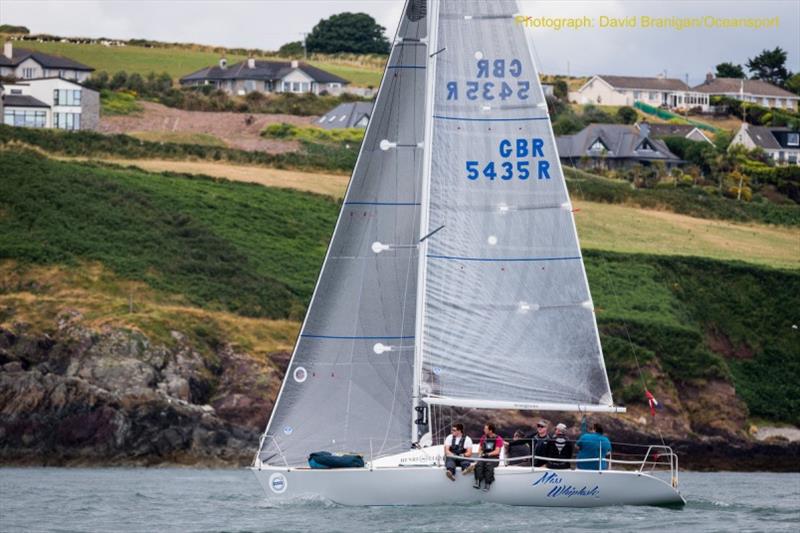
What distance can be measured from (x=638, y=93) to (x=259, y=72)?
4595 cm

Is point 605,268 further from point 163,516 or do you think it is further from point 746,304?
point 163,516

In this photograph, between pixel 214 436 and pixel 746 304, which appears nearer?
pixel 214 436

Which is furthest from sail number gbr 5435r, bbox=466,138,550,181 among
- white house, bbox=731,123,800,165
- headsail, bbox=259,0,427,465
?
white house, bbox=731,123,800,165

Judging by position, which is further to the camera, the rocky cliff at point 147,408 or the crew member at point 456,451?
the rocky cliff at point 147,408

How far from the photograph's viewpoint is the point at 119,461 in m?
52.9

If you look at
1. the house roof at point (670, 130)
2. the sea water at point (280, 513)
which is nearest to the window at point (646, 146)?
the house roof at point (670, 130)

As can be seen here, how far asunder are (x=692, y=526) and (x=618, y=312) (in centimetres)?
4343

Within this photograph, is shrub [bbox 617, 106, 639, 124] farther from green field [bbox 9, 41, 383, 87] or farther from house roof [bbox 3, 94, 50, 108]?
house roof [bbox 3, 94, 50, 108]

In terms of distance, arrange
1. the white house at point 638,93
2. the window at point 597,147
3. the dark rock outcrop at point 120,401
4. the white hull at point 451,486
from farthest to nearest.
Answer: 1. the white house at point 638,93
2. the window at point 597,147
3. the dark rock outcrop at point 120,401
4. the white hull at point 451,486

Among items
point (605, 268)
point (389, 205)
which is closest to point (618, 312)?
point (605, 268)

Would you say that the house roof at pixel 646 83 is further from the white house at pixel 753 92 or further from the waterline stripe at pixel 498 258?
the waterline stripe at pixel 498 258

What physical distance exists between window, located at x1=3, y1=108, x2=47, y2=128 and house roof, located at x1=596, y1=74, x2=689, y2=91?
75.7 metres

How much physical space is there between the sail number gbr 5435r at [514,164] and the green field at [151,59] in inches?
4445

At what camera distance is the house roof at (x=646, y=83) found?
17250 centimetres
